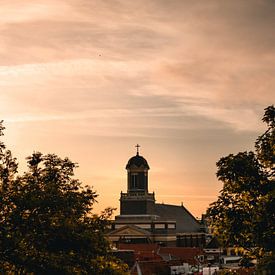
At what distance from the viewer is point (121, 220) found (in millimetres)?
173125

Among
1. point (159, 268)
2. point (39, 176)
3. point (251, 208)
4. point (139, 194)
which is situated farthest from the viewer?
point (139, 194)

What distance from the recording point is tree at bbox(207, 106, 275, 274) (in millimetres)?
24469

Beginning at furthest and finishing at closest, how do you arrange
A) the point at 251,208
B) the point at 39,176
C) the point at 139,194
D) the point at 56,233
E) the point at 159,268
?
the point at 139,194, the point at 159,268, the point at 39,176, the point at 56,233, the point at 251,208

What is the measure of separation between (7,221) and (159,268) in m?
76.8

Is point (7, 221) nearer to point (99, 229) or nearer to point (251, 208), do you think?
point (99, 229)

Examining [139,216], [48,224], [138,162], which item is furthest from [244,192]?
[139,216]

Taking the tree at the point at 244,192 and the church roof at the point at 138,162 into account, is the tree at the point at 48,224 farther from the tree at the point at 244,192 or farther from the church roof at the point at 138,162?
the church roof at the point at 138,162

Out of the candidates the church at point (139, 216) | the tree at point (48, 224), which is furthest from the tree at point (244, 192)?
the church at point (139, 216)

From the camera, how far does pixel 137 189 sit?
6786 inches

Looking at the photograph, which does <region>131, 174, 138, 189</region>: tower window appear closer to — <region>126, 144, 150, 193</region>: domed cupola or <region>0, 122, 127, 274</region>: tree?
<region>126, 144, 150, 193</region>: domed cupola

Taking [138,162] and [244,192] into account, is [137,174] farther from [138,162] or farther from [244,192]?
[244,192]

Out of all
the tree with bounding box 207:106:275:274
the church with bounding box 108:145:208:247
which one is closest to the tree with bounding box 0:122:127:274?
the tree with bounding box 207:106:275:274

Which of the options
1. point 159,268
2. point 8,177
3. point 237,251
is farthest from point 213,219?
point 159,268

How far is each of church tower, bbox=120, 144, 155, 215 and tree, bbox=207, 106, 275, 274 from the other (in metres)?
146
